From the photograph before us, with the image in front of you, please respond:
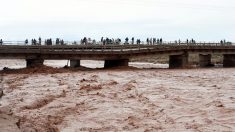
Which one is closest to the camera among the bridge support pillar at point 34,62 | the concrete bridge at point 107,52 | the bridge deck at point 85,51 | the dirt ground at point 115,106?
the dirt ground at point 115,106

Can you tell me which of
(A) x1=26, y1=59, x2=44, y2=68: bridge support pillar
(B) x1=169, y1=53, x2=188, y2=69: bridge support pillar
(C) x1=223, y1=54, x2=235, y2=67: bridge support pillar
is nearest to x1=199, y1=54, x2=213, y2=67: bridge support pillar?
(C) x1=223, y1=54, x2=235, y2=67: bridge support pillar

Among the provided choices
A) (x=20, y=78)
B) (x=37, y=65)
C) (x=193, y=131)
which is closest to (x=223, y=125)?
(x=193, y=131)

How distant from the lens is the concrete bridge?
177ft

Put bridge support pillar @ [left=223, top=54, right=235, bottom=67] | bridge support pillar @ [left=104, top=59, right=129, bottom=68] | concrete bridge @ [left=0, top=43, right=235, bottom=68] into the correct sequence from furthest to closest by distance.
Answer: bridge support pillar @ [left=223, top=54, right=235, bottom=67] < bridge support pillar @ [left=104, top=59, right=129, bottom=68] < concrete bridge @ [left=0, top=43, right=235, bottom=68]

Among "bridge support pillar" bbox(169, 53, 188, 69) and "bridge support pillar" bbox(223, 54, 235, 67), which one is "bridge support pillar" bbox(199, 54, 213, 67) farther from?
"bridge support pillar" bbox(169, 53, 188, 69)

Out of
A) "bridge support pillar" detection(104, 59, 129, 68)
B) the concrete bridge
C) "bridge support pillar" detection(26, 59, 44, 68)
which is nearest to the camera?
the concrete bridge

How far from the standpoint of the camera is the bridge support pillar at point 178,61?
222ft

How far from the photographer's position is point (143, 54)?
61.9 meters

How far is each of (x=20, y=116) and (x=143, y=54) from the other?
132 ft

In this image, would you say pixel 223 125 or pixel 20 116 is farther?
pixel 20 116

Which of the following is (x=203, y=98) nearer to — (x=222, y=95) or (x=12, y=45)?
(x=222, y=95)

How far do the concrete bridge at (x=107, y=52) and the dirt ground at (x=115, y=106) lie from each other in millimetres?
12164

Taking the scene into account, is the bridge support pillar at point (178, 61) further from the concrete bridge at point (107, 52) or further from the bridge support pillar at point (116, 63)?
the bridge support pillar at point (116, 63)

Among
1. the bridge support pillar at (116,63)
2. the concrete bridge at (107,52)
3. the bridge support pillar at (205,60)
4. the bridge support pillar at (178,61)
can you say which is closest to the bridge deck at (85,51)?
the concrete bridge at (107,52)
